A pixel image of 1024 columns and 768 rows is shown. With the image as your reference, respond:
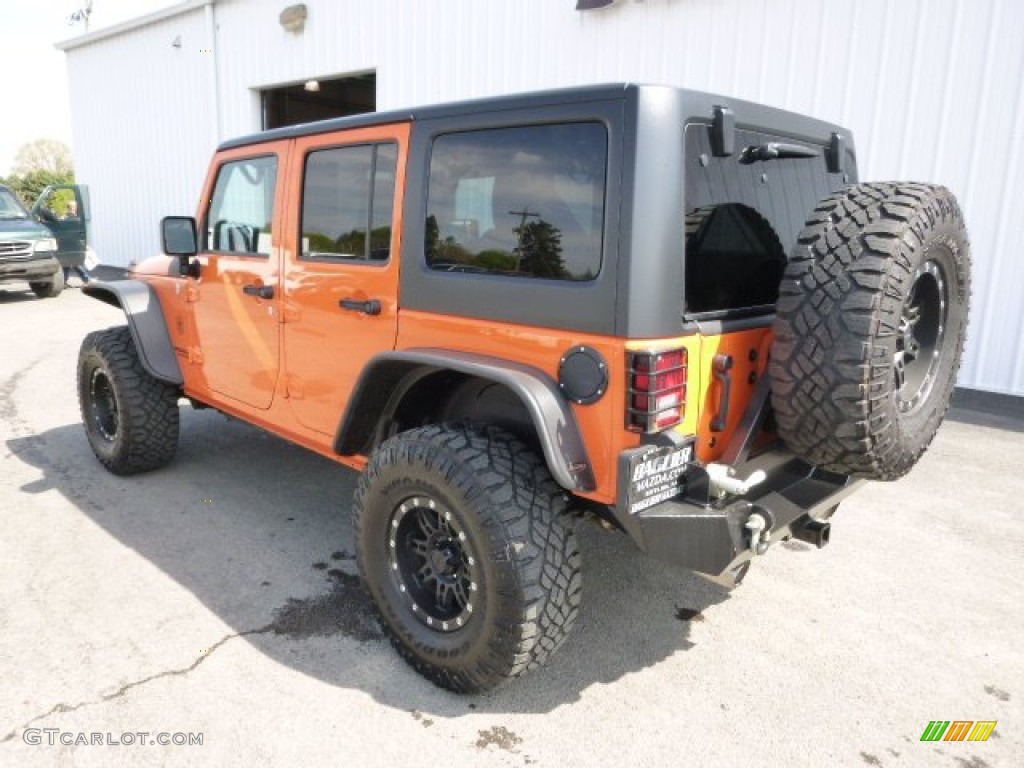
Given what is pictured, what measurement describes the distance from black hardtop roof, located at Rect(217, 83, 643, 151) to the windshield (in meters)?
11.8

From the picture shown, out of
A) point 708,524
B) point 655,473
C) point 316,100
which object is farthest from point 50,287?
point 708,524

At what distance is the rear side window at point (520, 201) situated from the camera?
224cm

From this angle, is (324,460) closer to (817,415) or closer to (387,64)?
(817,415)

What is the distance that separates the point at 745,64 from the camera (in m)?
7.17

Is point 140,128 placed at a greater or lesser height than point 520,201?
greater

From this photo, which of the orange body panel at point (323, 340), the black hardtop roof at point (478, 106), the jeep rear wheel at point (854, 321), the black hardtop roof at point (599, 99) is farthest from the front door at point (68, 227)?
the jeep rear wheel at point (854, 321)

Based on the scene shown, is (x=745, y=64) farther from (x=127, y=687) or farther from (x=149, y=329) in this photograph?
(x=127, y=687)

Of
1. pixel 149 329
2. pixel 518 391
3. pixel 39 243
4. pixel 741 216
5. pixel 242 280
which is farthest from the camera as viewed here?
pixel 39 243

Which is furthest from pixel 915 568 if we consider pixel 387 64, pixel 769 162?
pixel 387 64

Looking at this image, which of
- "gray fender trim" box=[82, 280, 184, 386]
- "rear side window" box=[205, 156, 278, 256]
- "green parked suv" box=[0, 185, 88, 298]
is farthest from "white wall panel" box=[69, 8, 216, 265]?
"rear side window" box=[205, 156, 278, 256]

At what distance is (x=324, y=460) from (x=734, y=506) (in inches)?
129

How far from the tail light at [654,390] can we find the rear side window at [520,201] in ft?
1.06

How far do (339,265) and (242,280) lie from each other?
835 millimetres

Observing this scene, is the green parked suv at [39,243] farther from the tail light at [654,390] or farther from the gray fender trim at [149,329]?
the tail light at [654,390]
